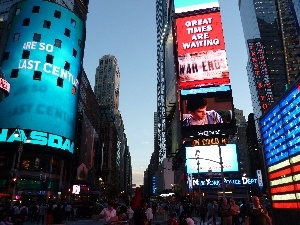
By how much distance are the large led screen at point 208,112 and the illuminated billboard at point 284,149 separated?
42.3 meters

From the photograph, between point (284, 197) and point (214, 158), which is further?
point (214, 158)

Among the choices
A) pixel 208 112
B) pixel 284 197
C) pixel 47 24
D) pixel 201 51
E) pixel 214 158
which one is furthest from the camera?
pixel 201 51

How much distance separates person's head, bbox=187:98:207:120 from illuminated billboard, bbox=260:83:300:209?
1691 inches

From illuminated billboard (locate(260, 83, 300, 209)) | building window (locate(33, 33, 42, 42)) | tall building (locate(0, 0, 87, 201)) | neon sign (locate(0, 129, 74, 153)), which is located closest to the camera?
illuminated billboard (locate(260, 83, 300, 209))

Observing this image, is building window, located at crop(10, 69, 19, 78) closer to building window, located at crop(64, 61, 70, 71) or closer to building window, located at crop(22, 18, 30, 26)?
building window, located at crop(64, 61, 70, 71)

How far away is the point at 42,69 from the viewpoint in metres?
55.6

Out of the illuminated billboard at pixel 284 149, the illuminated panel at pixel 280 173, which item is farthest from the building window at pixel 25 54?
the illuminated panel at pixel 280 173

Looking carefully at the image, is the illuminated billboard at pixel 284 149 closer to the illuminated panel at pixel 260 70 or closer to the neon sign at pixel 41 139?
the neon sign at pixel 41 139

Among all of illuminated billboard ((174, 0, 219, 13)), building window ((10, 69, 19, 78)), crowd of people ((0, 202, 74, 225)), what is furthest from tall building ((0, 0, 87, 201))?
illuminated billboard ((174, 0, 219, 13))

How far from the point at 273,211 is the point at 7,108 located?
48282 millimetres

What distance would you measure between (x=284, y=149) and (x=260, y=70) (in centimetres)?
11528

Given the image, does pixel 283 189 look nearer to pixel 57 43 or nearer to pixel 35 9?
pixel 57 43

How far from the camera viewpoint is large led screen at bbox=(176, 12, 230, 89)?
6444cm

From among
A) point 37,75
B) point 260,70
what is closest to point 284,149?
point 37,75
